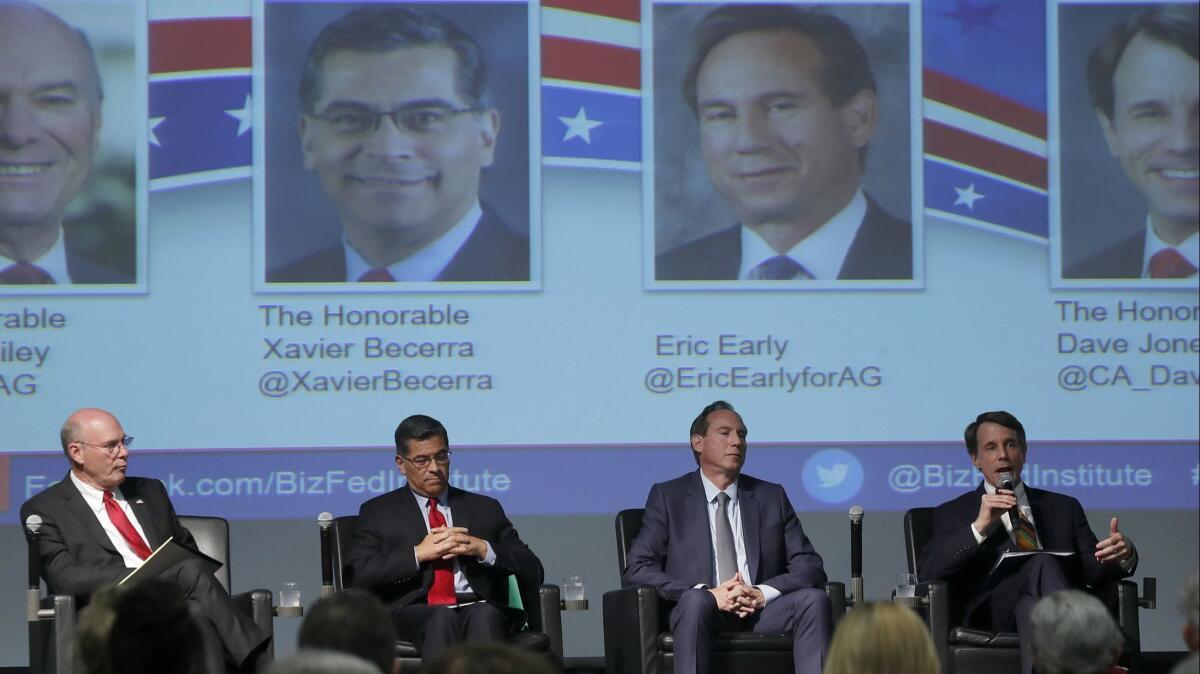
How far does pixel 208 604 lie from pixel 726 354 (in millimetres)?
2159

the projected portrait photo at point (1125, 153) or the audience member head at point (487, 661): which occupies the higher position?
the projected portrait photo at point (1125, 153)

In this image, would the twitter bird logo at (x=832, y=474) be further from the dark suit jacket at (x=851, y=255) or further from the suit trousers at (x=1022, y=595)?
the suit trousers at (x=1022, y=595)

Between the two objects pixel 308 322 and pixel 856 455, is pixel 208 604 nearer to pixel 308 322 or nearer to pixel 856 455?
pixel 308 322

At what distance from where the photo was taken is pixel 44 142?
5797 millimetres

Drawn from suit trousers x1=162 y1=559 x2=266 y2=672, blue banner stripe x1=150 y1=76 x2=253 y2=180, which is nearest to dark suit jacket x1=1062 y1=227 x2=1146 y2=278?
blue banner stripe x1=150 y1=76 x2=253 y2=180

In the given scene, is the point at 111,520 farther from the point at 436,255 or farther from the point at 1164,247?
the point at 1164,247

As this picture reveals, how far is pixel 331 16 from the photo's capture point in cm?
587

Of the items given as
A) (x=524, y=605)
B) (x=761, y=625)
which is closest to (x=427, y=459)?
(x=524, y=605)

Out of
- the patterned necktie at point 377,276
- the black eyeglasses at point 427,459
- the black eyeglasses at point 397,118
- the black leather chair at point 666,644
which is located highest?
the black eyeglasses at point 397,118

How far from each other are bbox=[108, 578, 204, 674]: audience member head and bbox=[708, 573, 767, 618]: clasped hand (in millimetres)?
2564

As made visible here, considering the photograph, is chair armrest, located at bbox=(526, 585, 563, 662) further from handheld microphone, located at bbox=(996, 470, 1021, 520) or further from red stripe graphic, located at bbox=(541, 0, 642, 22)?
red stripe graphic, located at bbox=(541, 0, 642, 22)

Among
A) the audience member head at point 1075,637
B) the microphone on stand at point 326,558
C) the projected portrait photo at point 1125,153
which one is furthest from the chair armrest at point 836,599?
the audience member head at point 1075,637

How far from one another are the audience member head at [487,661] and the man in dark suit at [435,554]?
272cm

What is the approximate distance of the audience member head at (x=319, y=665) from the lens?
213cm
